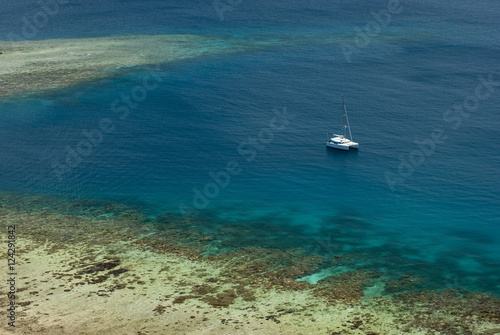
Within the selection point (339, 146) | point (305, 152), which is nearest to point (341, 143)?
point (339, 146)

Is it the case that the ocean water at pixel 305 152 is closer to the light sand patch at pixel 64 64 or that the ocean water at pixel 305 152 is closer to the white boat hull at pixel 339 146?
the white boat hull at pixel 339 146

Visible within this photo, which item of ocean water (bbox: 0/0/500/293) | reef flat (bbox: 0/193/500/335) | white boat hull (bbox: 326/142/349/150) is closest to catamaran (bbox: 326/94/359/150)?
white boat hull (bbox: 326/142/349/150)

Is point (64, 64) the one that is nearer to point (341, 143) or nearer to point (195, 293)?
point (341, 143)

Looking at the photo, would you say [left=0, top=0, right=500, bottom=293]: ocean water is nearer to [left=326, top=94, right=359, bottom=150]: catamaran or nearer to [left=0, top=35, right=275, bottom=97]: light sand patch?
[left=326, top=94, right=359, bottom=150]: catamaran

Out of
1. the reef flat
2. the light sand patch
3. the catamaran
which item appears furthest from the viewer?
the light sand patch

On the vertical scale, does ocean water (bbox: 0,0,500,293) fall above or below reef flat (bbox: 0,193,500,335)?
above

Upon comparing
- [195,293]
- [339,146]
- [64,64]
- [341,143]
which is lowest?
[195,293]
